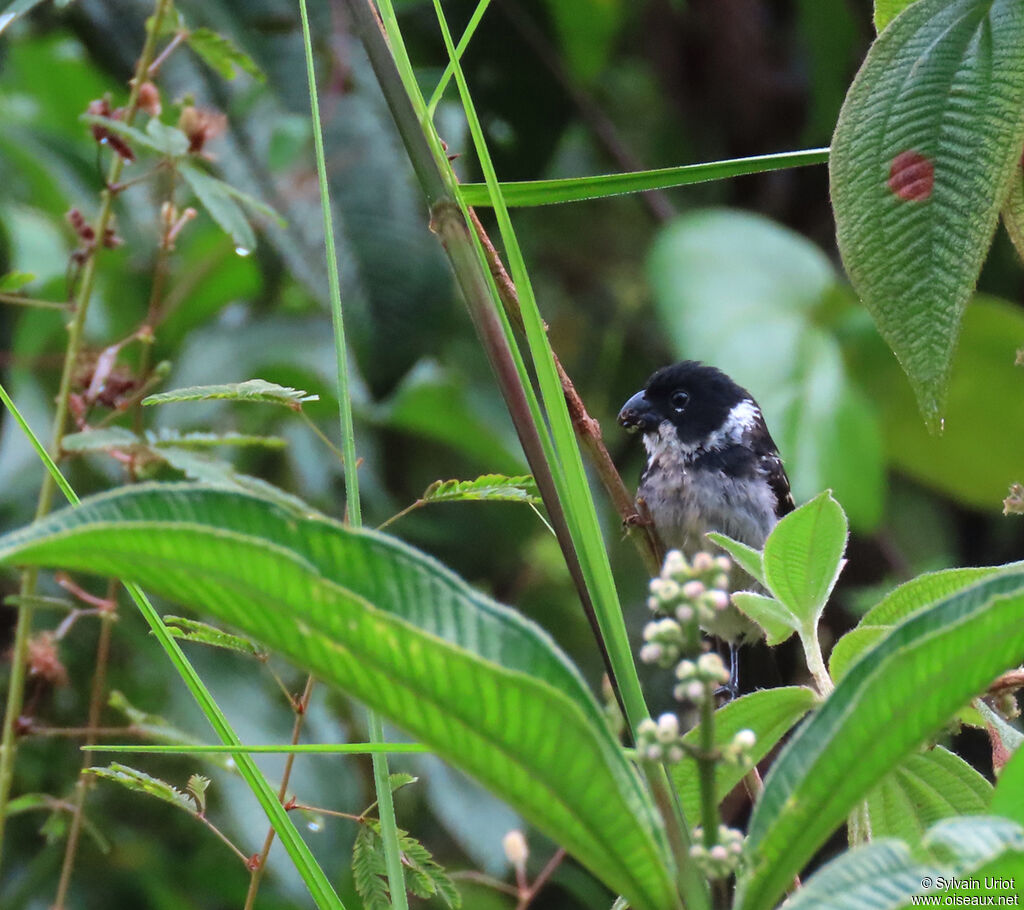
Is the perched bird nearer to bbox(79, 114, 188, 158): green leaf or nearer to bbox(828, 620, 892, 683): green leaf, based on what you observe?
bbox(79, 114, 188, 158): green leaf

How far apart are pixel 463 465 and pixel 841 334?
3.70 ft

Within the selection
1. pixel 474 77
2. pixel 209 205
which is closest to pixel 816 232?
pixel 474 77

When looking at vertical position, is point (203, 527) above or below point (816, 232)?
above

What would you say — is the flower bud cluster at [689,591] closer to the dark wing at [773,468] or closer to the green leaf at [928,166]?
the green leaf at [928,166]

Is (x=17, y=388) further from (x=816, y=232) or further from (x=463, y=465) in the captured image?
(x=816, y=232)

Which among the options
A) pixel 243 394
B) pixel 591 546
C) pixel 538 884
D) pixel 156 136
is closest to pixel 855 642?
pixel 591 546

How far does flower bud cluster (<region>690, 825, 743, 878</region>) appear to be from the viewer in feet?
1.76

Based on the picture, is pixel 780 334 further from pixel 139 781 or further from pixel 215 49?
pixel 139 781

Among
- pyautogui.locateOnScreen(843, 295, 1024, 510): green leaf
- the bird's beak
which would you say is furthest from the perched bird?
pyautogui.locateOnScreen(843, 295, 1024, 510): green leaf

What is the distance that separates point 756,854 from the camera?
1.83 feet

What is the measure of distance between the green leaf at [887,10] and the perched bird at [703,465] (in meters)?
1.68

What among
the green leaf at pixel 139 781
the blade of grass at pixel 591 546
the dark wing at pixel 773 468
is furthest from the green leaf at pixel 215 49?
the dark wing at pixel 773 468

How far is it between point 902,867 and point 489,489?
49 centimetres

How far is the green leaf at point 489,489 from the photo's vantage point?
0.92 m
